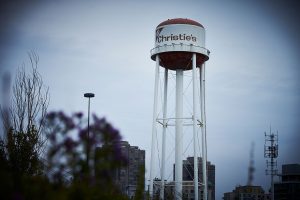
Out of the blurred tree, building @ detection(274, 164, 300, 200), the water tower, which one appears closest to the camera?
the blurred tree

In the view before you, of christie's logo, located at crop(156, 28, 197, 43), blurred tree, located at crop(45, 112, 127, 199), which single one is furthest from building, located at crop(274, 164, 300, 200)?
blurred tree, located at crop(45, 112, 127, 199)

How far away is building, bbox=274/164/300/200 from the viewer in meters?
80.5

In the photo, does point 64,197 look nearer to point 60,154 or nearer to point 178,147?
point 60,154

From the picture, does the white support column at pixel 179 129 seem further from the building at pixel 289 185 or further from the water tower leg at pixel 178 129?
the building at pixel 289 185

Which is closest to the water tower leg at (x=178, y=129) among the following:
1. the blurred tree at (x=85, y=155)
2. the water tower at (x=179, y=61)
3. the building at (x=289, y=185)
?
the water tower at (x=179, y=61)

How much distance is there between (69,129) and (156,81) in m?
22.9

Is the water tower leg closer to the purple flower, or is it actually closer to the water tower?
the water tower

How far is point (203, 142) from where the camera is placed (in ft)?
102

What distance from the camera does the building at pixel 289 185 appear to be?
264ft

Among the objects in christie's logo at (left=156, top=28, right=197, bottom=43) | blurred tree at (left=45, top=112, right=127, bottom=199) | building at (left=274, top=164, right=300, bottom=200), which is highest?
christie's logo at (left=156, top=28, right=197, bottom=43)

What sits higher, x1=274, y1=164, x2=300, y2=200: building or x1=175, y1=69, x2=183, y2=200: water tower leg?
x1=175, y1=69, x2=183, y2=200: water tower leg

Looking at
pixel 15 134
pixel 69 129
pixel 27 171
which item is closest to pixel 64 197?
pixel 69 129

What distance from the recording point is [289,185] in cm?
8138

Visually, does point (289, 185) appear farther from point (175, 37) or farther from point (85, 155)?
point (85, 155)
